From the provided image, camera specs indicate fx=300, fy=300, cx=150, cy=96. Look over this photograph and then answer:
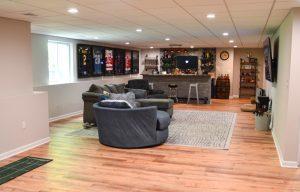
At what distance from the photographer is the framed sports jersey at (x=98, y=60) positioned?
1020 centimetres

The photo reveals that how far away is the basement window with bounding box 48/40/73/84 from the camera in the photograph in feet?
27.7

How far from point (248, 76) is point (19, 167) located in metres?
11.7

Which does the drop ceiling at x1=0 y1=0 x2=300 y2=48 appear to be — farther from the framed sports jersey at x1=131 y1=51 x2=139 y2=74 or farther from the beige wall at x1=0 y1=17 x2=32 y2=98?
the framed sports jersey at x1=131 y1=51 x2=139 y2=74

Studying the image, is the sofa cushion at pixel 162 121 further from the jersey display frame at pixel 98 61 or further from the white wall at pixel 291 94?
the jersey display frame at pixel 98 61

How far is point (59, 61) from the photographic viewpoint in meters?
8.83

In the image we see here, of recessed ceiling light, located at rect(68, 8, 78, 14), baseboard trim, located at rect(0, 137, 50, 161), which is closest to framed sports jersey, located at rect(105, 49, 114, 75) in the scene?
baseboard trim, located at rect(0, 137, 50, 161)

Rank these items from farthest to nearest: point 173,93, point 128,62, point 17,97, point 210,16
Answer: point 128,62 < point 173,93 < point 17,97 < point 210,16

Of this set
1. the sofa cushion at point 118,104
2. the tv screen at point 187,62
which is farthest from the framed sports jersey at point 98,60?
the sofa cushion at point 118,104

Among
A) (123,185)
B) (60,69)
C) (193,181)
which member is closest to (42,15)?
(123,185)

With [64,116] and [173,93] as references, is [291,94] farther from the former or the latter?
[173,93]

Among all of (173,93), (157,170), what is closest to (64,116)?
(157,170)

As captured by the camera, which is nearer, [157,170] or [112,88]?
[157,170]

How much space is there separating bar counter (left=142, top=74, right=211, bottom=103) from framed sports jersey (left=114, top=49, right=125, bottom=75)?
1.00m

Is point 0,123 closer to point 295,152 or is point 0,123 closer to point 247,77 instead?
point 295,152
